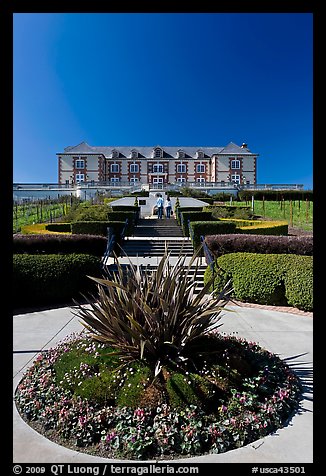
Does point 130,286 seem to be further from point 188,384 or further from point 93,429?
point 93,429

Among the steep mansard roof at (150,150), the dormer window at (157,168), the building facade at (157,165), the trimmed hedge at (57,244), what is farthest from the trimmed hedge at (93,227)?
the steep mansard roof at (150,150)

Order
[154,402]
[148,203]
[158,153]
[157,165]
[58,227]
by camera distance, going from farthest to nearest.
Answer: [158,153]
[157,165]
[148,203]
[58,227]
[154,402]

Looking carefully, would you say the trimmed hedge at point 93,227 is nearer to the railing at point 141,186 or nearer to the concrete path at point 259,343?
the concrete path at point 259,343

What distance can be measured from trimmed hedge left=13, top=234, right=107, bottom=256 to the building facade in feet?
159

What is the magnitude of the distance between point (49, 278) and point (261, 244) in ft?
16.7

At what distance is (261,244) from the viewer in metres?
8.59

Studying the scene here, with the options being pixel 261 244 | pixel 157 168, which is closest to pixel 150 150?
pixel 157 168

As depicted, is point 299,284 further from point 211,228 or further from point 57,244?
point 211,228

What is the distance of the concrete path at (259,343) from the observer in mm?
2369

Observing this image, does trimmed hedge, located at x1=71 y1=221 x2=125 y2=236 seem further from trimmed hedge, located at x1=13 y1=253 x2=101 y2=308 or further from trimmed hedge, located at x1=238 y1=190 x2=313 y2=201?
trimmed hedge, located at x1=238 y1=190 x2=313 y2=201

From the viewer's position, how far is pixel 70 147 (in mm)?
60062

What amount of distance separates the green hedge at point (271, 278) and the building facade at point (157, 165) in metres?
50.4

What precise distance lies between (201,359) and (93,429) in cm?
119

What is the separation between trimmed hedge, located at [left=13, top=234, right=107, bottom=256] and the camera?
8406 mm
